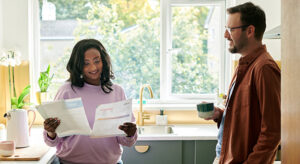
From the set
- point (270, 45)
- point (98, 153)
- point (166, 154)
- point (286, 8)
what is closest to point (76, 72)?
point (98, 153)

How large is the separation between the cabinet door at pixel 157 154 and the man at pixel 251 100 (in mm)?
860

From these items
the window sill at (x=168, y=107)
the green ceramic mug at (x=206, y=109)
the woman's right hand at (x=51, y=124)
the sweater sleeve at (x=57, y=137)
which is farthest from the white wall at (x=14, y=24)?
the green ceramic mug at (x=206, y=109)

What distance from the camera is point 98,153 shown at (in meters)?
1.88

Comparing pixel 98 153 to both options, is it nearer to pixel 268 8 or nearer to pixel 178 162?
pixel 178 162

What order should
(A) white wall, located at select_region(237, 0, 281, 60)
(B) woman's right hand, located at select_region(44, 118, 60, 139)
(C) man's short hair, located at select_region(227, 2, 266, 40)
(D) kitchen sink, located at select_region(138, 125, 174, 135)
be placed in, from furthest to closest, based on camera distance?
(D) kitchen sink, located at select_region(138, 125, 174, 135), (A) white wall, located at select_region(237, 0, 281, 60), (B) woman's right hand, located at select_region(44, 118, 60, 139), (C) man's short hair, located at select_region(227, 2, 266, 40)

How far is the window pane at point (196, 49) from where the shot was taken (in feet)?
10.5

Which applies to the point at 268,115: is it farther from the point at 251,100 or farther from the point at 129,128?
the point at 129,128

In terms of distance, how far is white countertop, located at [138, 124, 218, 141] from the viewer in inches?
99.7

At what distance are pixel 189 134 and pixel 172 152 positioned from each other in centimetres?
20

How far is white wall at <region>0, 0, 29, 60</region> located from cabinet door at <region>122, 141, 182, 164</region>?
1400mm

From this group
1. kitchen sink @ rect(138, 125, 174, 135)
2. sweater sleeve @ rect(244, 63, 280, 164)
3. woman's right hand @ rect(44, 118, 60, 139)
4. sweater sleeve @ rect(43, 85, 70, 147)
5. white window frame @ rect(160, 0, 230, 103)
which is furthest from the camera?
white window frame @ rect(160, 0, 230, 103)

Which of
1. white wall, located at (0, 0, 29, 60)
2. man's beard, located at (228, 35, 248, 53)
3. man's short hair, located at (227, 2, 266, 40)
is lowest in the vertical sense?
man's beard, located at (228, 35, 248, 53)

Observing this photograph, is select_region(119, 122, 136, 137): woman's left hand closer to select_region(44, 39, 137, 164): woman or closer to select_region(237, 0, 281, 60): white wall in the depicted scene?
select_region(44, 39, 137, 164): woman

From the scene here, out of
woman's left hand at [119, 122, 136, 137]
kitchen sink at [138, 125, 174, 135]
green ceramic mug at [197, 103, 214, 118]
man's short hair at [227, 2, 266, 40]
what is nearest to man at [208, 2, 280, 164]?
man's short hair at [227, 2, 266, 40]
